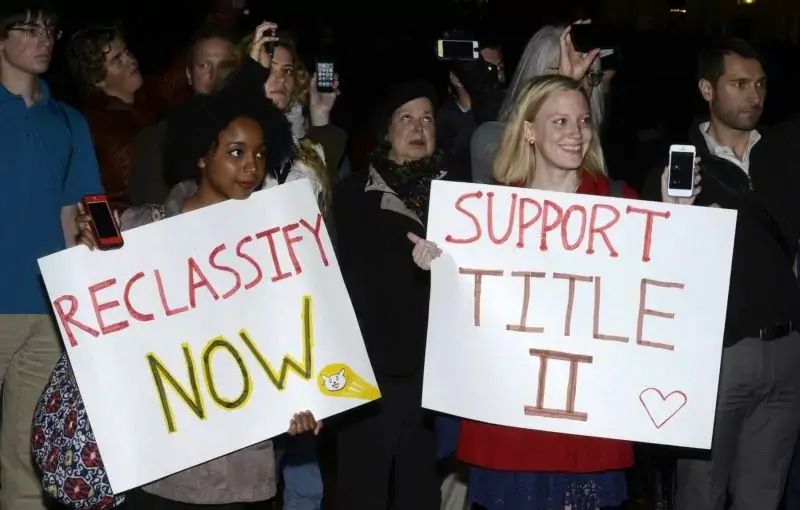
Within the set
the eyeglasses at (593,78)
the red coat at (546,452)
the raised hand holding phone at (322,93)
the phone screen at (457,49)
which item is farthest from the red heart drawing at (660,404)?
the raised hand holding phone at (322,93)

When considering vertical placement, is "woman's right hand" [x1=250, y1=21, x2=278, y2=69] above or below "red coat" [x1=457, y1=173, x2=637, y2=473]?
above

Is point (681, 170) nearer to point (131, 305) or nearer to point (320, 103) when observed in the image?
point (131, 305)

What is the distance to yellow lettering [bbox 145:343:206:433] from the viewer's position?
381cm

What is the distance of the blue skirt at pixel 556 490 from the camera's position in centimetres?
401

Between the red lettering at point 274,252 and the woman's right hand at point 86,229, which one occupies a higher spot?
the woman's right hand at point 86,229

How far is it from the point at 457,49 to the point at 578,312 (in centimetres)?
213

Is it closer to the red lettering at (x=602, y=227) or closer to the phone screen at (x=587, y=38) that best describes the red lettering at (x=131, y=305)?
the red lettering at (x=602, y=227)

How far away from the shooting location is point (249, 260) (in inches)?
156

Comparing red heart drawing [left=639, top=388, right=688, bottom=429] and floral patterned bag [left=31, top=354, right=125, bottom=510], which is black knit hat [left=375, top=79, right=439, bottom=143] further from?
floral patterned bag [left=31, top=354, right=125, bottom=510]

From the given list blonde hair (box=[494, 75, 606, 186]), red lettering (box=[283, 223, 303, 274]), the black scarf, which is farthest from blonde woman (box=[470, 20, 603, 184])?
red lettering (box=[283, 223, 303, 274])

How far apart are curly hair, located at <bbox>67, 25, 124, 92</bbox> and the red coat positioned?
105 inches

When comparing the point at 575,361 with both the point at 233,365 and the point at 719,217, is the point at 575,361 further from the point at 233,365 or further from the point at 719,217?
the point at 233,365

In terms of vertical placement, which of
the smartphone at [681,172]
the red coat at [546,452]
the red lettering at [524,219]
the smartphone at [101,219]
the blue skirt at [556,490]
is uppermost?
the smartphone at [101,219]

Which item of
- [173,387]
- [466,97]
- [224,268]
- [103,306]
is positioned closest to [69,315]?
[103,306]
